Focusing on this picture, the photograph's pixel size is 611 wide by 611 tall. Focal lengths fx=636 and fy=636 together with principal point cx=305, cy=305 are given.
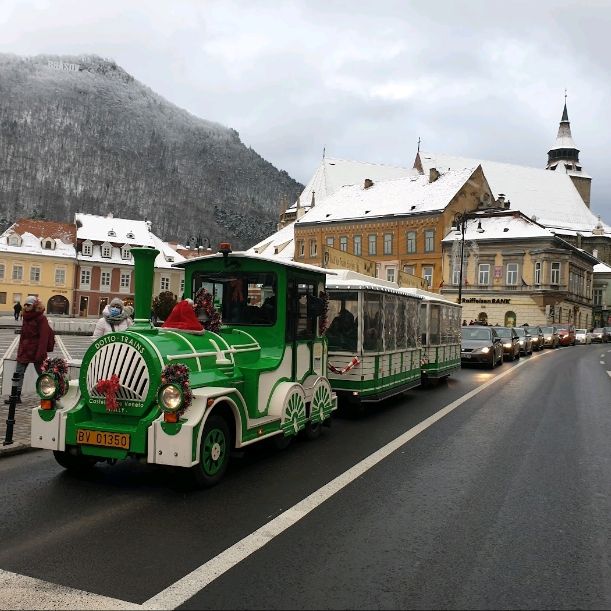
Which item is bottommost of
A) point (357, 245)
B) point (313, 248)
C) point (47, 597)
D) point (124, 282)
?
point (47, 597)

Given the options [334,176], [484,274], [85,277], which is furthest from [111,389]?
[334,176]

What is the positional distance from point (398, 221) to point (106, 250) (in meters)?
31.0

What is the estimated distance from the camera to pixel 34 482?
659cm

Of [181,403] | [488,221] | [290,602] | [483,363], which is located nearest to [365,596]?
[290,602]

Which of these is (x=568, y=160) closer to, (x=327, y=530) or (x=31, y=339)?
(x=31, y=339)

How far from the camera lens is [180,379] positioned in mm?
6039

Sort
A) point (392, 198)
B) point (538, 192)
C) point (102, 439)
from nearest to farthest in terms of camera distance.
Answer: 1. point (102, 439)
2. point (392, 198)
3. point (538, 192)

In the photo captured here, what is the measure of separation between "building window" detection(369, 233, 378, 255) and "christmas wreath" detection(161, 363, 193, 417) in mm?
58816

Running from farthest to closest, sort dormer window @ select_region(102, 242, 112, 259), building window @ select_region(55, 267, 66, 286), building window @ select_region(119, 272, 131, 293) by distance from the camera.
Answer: building window @ select_region(119, 272, 131, 293) < dormer window @ select_region(102, 242, 112, 259) < building window @ select_region(55, 267, 66, 286)

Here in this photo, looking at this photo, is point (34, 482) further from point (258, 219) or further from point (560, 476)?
point (258, 219)

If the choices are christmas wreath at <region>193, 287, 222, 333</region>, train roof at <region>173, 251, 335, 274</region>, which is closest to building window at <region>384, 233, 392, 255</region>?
train roof at <region>173, 251, 335, 274</region>

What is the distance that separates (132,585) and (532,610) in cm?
255

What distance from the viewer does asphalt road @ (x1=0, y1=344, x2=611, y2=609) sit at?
13.5 feet

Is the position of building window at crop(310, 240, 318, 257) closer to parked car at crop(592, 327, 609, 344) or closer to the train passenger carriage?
parked car at crop(592, 327, 609, 344)
